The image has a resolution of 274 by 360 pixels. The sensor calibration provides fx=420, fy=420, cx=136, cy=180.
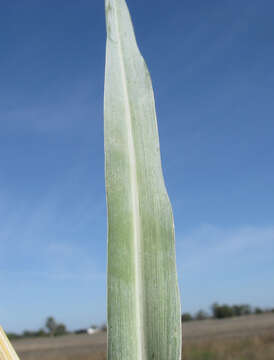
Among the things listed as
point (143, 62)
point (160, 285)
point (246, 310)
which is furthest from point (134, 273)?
point (246, 310)

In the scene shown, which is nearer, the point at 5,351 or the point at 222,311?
the point at 5,351

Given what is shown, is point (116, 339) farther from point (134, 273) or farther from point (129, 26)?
point (129, 26)

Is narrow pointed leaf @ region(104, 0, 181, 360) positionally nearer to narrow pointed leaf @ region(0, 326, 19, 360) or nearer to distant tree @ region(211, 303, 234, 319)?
narrow pointed leaf @ region(0, 326, 19, 360)

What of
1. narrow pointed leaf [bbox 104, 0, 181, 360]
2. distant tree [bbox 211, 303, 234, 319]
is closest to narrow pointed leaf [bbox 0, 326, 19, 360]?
narrow pointed leaf [bbox 104, 0, 181, 360]

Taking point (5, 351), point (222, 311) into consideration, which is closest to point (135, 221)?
point (5, 351)

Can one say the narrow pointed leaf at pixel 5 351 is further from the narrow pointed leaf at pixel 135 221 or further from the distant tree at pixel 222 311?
the distant tree at pixel 222 311

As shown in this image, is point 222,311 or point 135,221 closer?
point 135,221

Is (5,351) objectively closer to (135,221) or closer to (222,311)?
(135,221)

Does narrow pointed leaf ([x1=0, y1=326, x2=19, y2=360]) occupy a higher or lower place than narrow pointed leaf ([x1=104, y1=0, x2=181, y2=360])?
lower

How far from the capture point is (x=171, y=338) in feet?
0.88

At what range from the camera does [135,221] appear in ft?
0.92

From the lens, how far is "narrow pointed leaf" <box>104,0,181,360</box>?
0.87ft

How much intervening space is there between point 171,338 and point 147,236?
0.22ft

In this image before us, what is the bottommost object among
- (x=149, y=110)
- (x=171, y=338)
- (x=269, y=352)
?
(x=269, y=352)
